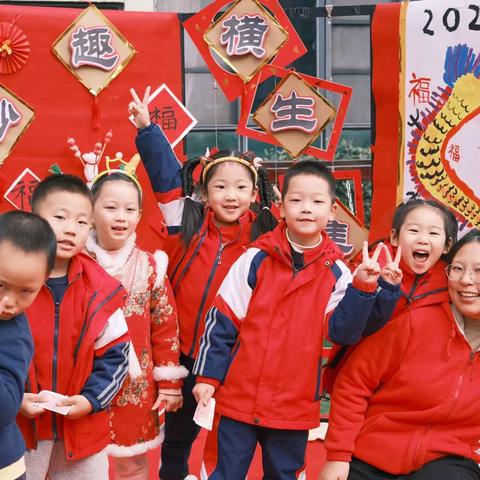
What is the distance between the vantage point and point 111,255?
9.11 ft

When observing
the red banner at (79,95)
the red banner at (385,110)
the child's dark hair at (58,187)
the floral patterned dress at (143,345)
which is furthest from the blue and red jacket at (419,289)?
the red banner at (79,95)

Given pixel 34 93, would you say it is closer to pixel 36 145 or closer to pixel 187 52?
pixel 36 145

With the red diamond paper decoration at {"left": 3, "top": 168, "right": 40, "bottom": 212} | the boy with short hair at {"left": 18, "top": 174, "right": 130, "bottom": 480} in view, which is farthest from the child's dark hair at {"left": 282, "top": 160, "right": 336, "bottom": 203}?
the red diamond paper decoration at {"left": 3, "top": 168, "right": 40, "bottom": 212}

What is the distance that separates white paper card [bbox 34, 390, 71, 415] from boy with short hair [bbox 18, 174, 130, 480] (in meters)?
0.02

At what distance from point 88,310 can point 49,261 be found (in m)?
0.47

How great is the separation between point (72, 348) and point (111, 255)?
544 millimetres

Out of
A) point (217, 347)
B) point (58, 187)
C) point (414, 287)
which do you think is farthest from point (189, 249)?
point (414, 287)

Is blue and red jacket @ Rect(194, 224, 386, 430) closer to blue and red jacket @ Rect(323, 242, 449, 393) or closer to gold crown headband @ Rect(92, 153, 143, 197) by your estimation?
blue and red jacket @ Rect(323, 242, 449, 393)

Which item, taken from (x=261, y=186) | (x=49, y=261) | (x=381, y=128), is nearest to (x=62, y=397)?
(x=49, y=261)

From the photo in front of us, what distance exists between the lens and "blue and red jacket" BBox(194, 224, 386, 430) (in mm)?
2516

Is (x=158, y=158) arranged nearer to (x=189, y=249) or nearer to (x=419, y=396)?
(x=189, y=249)

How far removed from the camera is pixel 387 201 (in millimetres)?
3900

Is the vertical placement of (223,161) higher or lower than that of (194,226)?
higher

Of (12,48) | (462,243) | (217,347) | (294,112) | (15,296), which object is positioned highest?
(12,48)
